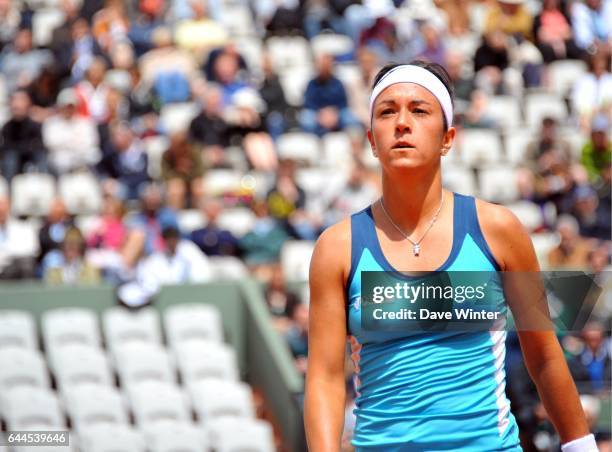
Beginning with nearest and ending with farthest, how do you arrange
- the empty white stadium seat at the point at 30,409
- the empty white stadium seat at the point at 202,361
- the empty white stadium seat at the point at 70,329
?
the empty white stadium seat at the point at 30,409
the empty white stadium seat at the point at 202,361
the empty white stadium seat at the point at 70,329

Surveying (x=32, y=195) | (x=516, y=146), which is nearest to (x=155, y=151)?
(x=32, y=195)

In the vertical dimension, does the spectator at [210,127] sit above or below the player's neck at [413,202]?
above

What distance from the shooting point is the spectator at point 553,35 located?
17719 mm

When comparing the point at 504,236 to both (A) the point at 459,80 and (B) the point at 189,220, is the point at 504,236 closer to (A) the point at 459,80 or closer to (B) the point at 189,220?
(B) the point at 189,220

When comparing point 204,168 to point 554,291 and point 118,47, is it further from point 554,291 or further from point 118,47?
point 554,291

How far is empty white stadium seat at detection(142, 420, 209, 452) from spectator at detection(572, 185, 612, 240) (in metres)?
5.22

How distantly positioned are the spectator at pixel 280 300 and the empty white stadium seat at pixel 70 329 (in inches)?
67.0

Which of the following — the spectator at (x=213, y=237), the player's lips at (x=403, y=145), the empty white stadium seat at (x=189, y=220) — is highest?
the empty white stadium seat at (x=189, y=220)

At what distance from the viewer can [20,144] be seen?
15.3m

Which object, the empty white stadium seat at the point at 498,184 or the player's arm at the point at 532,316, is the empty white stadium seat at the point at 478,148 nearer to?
the empty white stadium seat at the point at 498,184

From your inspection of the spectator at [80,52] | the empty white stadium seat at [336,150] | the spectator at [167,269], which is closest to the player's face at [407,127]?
the spectator at [167,269]

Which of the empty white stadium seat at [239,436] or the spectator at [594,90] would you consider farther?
the spectator at [594,90]

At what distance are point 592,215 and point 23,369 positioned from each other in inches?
242

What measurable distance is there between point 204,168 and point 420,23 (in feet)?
13.8
